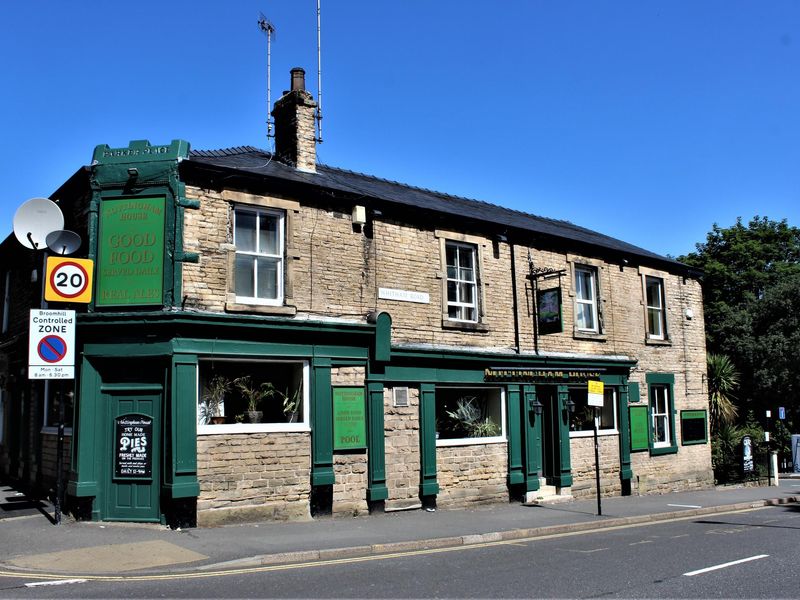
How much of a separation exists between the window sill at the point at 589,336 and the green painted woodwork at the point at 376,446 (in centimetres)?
626

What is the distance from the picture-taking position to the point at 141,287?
12195 millimetres

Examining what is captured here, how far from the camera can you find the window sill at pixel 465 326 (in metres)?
15.6

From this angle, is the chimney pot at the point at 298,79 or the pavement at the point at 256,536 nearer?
the pavement at the point at 256,536

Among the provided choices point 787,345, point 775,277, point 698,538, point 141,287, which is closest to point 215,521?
point 141,287

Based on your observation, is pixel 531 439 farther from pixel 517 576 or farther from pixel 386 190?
pixel 517 576

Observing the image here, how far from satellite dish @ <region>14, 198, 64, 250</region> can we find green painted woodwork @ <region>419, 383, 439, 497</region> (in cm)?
738

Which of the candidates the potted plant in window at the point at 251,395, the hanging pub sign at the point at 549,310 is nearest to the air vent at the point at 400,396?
the potted plant in window at the point at 251,395

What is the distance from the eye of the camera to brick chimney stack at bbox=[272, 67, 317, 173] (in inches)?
614

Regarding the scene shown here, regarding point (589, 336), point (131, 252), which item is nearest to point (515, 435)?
point (589, 336)

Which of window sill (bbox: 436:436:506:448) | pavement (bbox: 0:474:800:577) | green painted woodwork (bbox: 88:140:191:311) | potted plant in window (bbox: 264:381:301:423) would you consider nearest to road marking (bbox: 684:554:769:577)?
pavement (bbox: 0:474:800:577)

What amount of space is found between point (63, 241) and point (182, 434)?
12.0ft

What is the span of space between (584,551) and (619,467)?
876 centimetres

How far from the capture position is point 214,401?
1272 cm

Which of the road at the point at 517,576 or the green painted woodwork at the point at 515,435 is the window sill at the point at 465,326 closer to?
the green painted woodwork at the point at 515,435
